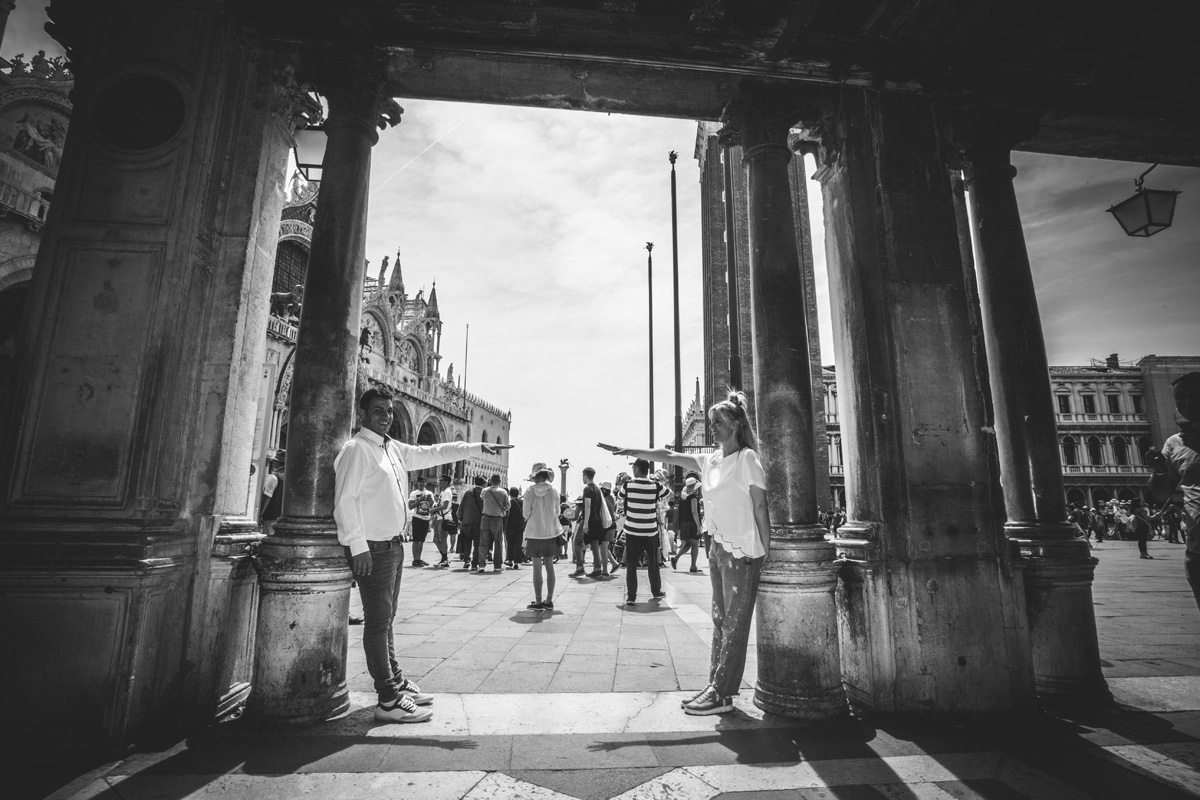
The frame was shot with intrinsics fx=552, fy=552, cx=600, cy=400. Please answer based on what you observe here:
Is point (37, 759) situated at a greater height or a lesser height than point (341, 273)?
lesser

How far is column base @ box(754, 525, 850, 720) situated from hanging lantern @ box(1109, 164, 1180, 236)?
425 cm

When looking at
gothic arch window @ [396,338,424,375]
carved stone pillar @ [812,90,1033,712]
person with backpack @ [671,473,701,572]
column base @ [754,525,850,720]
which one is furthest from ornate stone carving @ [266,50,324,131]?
gothic arch window @ [396,338,424,375]

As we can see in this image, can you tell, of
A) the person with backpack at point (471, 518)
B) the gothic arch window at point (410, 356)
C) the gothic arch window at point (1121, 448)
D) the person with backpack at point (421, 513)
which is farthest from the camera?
the gothic arch window at point (1121, 448)

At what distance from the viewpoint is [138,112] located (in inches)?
137

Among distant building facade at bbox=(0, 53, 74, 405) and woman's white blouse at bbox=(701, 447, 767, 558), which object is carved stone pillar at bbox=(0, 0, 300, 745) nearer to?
woman's white blouse at bbox=(701, 447, 767, 558)

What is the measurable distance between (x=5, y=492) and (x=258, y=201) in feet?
7.33

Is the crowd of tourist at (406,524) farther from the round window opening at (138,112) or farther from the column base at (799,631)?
the round window opening at (138,112)

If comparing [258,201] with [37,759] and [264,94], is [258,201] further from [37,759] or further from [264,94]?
Result: [37,759]

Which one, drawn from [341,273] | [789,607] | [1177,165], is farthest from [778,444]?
[1177,165]

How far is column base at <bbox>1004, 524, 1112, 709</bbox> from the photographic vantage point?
3.63 meters

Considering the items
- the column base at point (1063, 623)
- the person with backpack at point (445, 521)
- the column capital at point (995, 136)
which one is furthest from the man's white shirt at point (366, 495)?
the person with backpack at point (445, 521)

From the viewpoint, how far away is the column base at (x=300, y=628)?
317cm

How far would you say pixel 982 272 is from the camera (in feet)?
15.2

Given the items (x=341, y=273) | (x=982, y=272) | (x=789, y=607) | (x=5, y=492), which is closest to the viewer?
(x=5, y=492)
